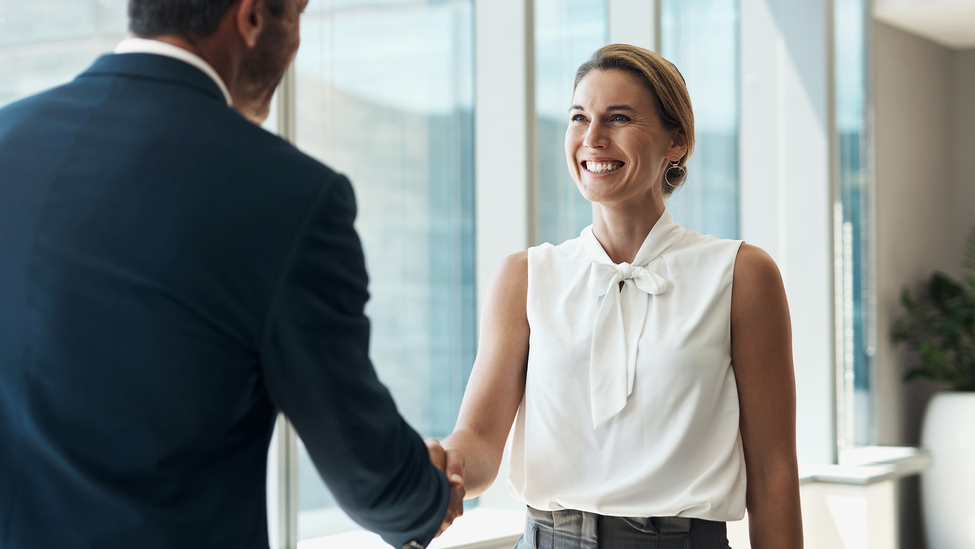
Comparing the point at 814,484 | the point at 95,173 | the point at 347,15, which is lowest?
the point at 814,484

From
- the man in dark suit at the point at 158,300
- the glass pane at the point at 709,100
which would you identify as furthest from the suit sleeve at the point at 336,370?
the glass pane at the point at 709,100

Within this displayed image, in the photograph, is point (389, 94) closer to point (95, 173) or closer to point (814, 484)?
point (95, 173)

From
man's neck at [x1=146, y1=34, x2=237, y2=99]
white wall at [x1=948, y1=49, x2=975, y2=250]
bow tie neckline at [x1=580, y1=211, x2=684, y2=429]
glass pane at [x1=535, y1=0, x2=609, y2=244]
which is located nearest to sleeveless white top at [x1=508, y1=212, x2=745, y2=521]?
bow tie neckline at [x1=580, y1=211, x2=684, y2=429]

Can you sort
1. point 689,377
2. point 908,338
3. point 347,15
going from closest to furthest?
1. point 689,377
2. point 347,15
3. point 908,338

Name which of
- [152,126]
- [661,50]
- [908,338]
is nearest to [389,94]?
[661,50]

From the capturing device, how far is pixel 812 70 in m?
4.75

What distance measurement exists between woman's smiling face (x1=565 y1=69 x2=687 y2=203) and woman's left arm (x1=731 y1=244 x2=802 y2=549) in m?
0.30

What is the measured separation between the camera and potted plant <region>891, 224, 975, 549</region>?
4.93 meters

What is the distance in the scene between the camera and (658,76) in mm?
1691

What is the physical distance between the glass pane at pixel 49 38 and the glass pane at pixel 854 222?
4075 mm

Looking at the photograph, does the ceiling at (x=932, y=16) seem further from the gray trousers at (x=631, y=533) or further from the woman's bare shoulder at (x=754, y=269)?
the gray trousers at (x=631, y=533)

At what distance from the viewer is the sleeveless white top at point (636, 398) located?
1517 mm

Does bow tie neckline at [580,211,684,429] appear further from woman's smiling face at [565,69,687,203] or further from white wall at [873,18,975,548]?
white wall at [873,18,975,548]

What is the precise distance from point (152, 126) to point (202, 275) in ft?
0.55
